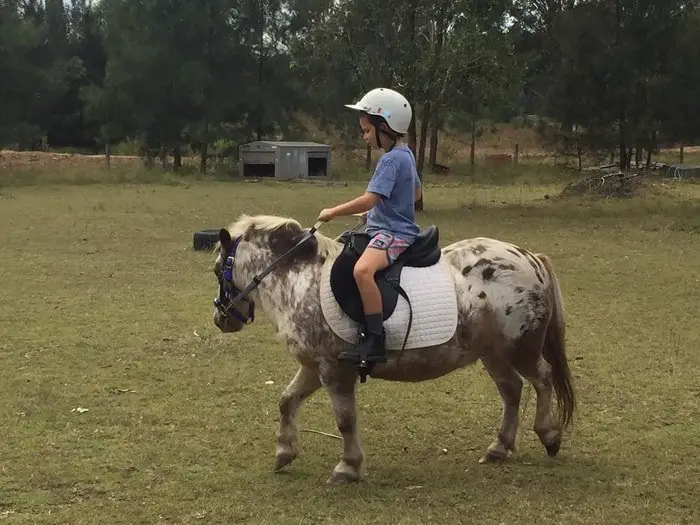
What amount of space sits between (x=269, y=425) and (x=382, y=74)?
Answer: 47.3 feet

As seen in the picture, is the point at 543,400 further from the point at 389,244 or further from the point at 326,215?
the point at 326,215

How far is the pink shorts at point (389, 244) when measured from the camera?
4.32 meters

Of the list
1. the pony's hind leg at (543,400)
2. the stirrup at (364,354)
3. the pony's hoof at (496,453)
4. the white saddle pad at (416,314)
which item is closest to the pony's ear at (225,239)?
the white saddle pad at (416,314)

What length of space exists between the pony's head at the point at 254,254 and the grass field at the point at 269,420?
979mm

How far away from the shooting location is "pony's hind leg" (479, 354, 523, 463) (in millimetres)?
4805

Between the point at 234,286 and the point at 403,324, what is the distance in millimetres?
1068

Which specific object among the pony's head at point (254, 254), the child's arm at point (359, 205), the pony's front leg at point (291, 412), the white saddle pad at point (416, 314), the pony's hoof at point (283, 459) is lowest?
the pony's hoof at point (283, 459)

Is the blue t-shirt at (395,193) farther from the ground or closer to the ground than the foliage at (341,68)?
closer to the ground

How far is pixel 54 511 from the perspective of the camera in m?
4.07

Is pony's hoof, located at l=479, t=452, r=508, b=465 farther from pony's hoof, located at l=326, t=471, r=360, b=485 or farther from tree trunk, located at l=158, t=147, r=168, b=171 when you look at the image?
tree trunk, located at l=158, t=147, r=168, b=171

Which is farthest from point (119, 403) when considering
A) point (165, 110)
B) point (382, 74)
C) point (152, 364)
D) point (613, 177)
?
point (165, 110)

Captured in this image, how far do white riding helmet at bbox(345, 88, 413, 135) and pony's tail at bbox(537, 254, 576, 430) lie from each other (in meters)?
1.30

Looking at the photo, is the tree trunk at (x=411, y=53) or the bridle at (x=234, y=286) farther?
the tree trunk at (x=411, y=53)

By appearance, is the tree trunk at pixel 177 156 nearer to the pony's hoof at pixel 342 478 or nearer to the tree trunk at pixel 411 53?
the tree trunk at pixel 411 53
